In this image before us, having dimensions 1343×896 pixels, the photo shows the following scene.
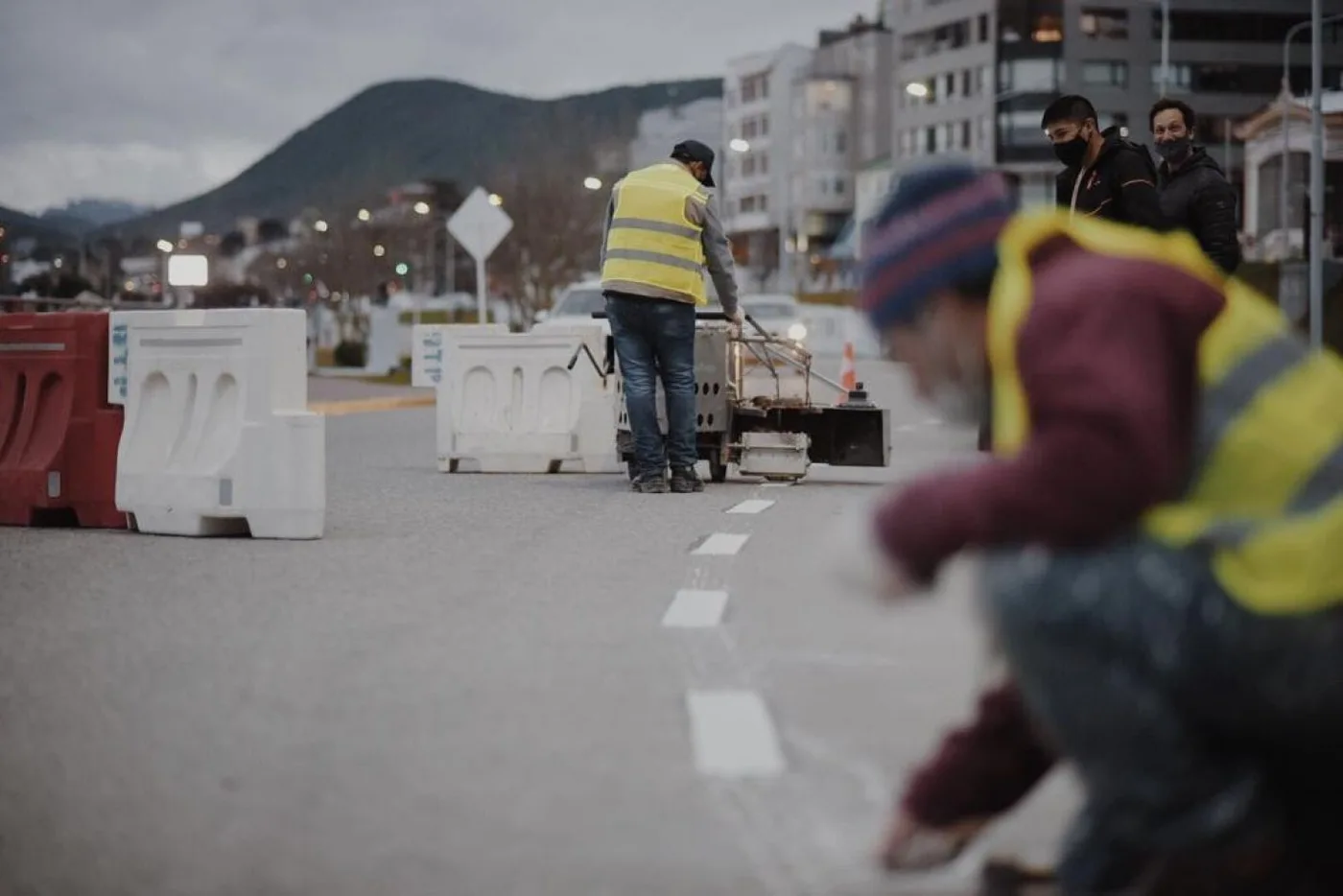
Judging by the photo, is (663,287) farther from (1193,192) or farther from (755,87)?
(755,87)

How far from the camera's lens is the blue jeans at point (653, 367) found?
13.6 meters

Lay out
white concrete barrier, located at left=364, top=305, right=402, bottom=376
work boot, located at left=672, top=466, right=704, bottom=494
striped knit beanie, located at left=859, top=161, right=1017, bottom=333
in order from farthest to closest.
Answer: white concrete barrier, located at left=364, top=305, right=402, bottom=376
work boot, located at left=672, top=466, right=704, bottom=494
striped knit beanie, located at left=859, top=161, right=1017, bottom=333

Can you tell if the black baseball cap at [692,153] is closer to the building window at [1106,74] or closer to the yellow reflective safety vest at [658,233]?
the yellow reflective safety vest at [658,233]

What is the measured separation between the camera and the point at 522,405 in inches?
672

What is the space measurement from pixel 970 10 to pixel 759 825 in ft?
443

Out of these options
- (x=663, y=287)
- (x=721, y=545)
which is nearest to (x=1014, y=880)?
(x=721, y=545)

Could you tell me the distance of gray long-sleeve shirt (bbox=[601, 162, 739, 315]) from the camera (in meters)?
13.5

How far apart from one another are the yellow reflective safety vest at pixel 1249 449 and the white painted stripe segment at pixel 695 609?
157 inches

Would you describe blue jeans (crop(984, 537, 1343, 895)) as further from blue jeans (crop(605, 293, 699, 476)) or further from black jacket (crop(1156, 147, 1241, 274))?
blue jeans (crop(605, 293, 699, 476))

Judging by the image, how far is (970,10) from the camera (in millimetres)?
135625

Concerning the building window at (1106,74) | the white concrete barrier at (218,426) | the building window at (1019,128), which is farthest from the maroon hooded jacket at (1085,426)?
the building window at (1106,74)

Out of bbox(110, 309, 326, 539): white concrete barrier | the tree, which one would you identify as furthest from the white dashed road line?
the tree

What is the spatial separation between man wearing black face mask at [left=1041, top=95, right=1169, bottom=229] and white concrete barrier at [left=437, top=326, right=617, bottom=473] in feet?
18.1

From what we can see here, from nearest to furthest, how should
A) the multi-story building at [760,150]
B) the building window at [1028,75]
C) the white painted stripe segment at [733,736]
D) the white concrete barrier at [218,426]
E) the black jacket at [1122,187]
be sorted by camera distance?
the white painted stripe segment at [733,736]
the white concrete barrier at [218,426]
the black jacket at [1122,187]
the building window at [1028,75]
the multi-story building at [760,150]
